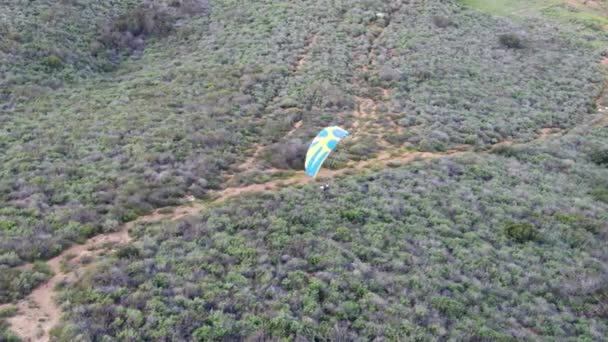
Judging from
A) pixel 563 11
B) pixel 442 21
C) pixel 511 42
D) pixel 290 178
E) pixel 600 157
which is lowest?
pixel 600 157

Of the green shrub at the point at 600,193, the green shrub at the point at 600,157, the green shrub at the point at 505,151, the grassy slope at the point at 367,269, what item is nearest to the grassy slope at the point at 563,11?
the green shrub at the point at 600,157

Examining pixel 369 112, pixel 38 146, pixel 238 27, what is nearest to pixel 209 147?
pixel 38 146

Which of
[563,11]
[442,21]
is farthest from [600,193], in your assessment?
[563,11]

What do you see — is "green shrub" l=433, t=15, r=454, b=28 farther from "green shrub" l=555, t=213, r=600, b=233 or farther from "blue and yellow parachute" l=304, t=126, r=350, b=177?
"blue and yellow parachute" l=304, t=126, r=350, b=177

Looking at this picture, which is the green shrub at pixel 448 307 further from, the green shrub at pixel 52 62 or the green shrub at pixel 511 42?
the green shrub at pixel 511 42

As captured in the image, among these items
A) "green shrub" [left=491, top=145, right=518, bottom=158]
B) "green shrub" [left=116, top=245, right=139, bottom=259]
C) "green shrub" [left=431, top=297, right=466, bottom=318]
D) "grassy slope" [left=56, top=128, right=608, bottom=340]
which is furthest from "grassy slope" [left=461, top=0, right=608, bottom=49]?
"green shrub" [left=116, top=245, right=139, bottom=259]

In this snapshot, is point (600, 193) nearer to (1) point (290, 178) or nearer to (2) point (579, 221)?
(2) point (579, 221)

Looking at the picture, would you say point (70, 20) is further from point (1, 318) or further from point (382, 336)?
point (382, 336)
